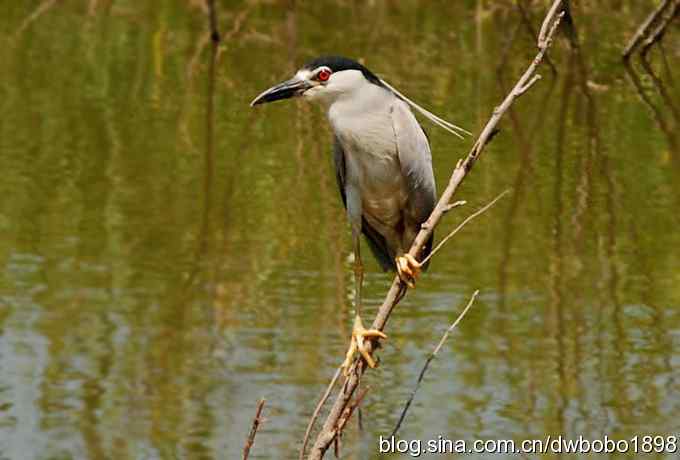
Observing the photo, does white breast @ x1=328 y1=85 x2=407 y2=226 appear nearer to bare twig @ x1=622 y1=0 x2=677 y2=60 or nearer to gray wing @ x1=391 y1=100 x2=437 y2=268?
gray wing @ x1=391 y1=100 x2=437 y2=268

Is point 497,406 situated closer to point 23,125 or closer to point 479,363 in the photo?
point 479,363

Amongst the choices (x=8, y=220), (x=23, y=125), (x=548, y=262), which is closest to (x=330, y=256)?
(x=548, y=262)

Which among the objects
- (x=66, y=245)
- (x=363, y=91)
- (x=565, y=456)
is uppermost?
(x=363, y=91)

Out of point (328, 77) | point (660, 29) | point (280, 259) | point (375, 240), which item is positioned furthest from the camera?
point (660, 29)

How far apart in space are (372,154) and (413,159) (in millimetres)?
133

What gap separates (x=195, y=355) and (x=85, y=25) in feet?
23.4

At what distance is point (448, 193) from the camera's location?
387cm

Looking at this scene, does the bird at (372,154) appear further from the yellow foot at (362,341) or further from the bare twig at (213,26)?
the bare twig at (213,26)

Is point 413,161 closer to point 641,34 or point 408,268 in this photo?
point 408,268

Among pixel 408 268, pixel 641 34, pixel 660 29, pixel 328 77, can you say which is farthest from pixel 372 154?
pixel 641 34

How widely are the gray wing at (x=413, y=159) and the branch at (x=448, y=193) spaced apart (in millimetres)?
894

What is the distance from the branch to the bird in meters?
0.62

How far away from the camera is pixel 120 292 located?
736cm

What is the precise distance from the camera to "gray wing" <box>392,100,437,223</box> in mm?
4980
